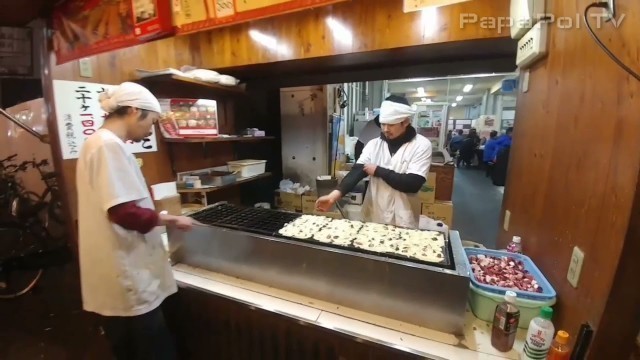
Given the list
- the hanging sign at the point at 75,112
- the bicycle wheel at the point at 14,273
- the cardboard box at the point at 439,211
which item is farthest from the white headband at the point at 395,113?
the bicycle wheel at the point at 14,273

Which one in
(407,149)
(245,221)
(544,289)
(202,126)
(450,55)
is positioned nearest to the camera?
(544,289)

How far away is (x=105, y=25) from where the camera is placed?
1.66m

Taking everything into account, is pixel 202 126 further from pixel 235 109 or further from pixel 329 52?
pixel 329 52

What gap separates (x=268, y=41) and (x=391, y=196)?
155cm

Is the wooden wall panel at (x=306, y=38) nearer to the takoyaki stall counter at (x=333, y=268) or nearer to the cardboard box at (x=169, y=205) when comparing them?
the cardboard box at (x=169, y=205)

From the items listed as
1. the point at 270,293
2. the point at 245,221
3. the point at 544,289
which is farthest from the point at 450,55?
the point at 270,293

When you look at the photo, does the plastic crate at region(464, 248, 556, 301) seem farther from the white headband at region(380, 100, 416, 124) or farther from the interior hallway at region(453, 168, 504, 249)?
the interior hallway at region(453, 168, 504, 249)

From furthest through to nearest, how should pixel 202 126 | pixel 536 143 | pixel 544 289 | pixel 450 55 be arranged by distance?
1. pixel 202 126
2. pixel 450 55
3. pixel 536 143
4. pixel 544 289

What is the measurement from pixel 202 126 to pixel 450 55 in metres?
2.11

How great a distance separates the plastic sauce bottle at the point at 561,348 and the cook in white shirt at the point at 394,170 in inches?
42.4

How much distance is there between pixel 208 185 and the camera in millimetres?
2434

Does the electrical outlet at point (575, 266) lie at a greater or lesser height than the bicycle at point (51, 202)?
greater

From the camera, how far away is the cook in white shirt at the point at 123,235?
1.07 metres

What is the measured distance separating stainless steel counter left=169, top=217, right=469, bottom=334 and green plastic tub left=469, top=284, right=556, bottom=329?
136mm
